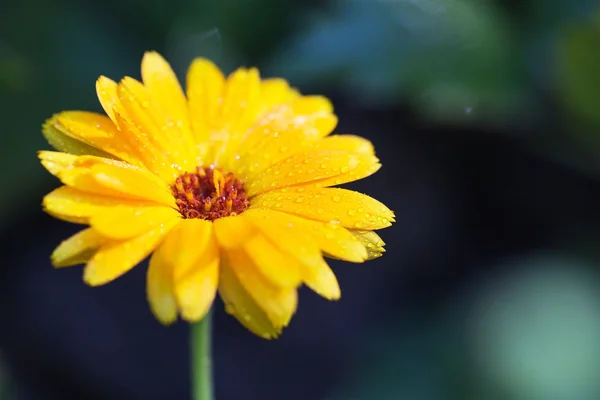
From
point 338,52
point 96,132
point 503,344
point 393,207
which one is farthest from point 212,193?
point 393,207

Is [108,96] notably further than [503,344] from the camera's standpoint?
No

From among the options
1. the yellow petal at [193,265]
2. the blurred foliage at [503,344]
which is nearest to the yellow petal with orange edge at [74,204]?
the yellow petal at [193,265]

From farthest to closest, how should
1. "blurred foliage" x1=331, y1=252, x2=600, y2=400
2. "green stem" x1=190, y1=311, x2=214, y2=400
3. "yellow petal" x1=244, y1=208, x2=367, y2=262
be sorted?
"blurred foliage" x1=331, y1=252, x2=600, y2=400 → "green stem" x1=190, y1=311, x2=214, y2=400 → "yellow petal" x1=244, y1=208, x2=367, y2=262

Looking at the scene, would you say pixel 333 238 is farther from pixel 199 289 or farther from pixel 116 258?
pixel 116 258

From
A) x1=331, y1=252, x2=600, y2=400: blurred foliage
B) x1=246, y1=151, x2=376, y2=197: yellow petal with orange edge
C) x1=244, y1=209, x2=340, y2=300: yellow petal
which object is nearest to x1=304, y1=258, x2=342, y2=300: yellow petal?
x1=244, y1=209, x2=340, y2=300: yellow petal

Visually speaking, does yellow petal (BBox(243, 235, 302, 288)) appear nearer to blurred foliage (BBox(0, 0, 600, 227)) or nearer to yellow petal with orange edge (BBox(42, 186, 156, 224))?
yellow petal with orange edge (BBox(42, 186, 156, 224))

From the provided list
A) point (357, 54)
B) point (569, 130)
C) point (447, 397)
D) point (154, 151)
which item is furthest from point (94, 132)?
point (569, 130)
